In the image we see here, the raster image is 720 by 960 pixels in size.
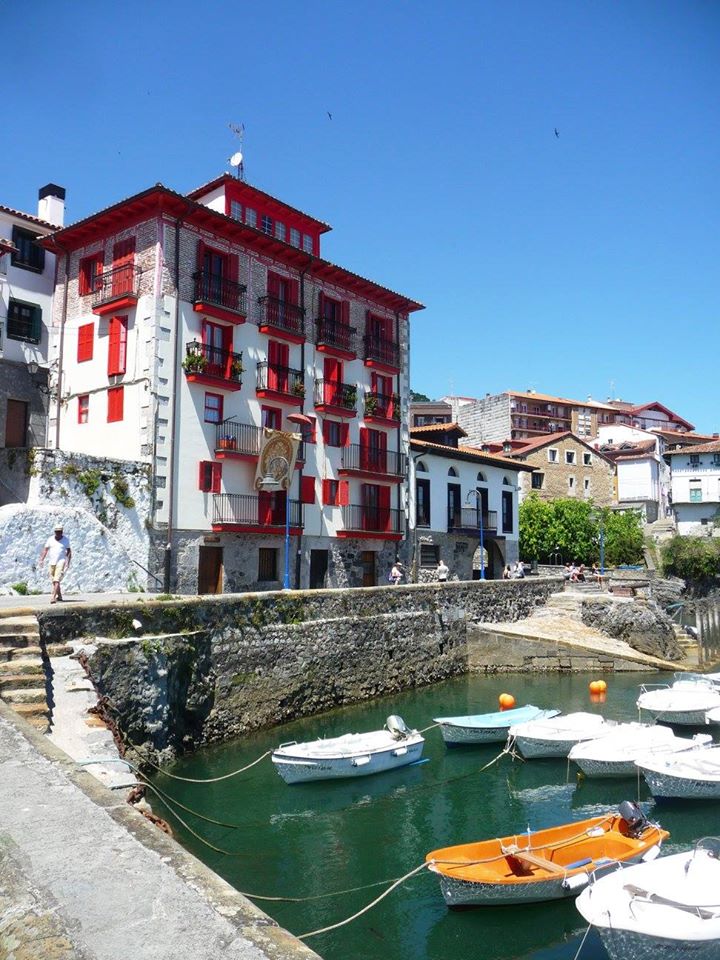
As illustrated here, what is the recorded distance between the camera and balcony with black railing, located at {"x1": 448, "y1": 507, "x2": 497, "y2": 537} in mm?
43156

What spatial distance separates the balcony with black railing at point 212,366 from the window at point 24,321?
23.1 ft

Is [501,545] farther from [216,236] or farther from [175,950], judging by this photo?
[175,950]

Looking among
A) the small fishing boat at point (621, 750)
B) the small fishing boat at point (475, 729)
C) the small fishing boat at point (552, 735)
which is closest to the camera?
the small fishing boat at point (621, 750)

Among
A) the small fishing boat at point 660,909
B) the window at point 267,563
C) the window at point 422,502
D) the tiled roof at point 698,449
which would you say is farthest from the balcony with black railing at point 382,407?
the tiled roof at point 698,449

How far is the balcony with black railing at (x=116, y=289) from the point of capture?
94.6 feet

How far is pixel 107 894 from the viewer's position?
5.23 m

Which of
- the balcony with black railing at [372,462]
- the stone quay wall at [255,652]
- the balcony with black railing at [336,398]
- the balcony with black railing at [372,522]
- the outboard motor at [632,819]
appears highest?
the balcony with black railing at [336,398]

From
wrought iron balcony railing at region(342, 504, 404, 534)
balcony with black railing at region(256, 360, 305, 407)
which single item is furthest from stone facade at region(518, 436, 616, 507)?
balcony with black railing at region(256, 360, 305, 407)

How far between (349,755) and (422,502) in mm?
23993

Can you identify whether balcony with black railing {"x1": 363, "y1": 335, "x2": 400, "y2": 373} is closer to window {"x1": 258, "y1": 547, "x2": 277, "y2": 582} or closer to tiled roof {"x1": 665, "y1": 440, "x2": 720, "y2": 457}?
window {"x1": 258, "y1": 547, "x2": 277, "y2": 582}

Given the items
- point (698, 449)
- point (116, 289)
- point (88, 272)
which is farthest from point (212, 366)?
point (698, 449)

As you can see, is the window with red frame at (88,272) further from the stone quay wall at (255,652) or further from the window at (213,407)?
the stone quay wall at (255,652)

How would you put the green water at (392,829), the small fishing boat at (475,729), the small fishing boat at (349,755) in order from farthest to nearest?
the small fishing boat at (475,729), the small fishing boat at (349,755), the green water at (392,829)

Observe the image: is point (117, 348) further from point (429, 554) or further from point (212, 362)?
point (429, 554)
